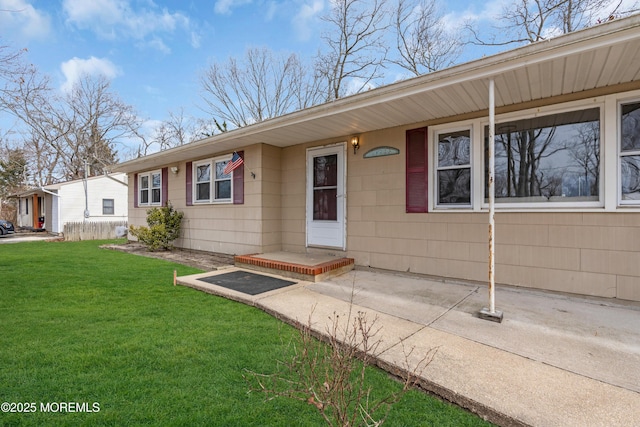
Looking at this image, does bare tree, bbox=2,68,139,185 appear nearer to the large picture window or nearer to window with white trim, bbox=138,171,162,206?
window with white trim, bbox=138,171,162,206

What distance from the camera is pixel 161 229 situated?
7.96 metres

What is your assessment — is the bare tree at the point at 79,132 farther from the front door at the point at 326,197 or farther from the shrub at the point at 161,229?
the front door at the point at 326,197

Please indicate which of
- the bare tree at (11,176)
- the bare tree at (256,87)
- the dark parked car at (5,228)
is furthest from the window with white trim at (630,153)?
the bare tree at (11,176)

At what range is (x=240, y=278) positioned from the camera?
15.9 ft

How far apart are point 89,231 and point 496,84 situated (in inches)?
588

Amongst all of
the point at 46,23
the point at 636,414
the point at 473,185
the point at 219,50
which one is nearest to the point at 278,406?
the point at 636,414

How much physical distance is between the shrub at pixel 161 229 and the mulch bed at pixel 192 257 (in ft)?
0.87

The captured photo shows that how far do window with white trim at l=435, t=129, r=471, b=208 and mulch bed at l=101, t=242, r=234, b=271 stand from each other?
436 centimetres

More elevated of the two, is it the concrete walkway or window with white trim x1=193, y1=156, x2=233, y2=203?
window with white trim x1=193, y1=156, x2=233, y2=203

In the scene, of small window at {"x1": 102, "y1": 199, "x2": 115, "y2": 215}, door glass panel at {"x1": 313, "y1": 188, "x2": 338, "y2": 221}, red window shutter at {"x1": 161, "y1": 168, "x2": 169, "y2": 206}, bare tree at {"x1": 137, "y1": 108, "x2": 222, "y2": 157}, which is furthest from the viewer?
bare tree at {"x1": 137, "y1": 108, "x2": 222, "y2": 157}

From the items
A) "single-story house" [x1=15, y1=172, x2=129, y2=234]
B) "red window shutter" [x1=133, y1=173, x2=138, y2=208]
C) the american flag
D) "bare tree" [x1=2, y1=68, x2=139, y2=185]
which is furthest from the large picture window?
"bare tree" [x1=2, y1=68, x2=139, y2=185]

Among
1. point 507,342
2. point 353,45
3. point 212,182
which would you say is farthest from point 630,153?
point 353,45

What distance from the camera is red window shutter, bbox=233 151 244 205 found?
265 inches

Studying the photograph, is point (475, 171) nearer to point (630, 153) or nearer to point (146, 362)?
point (630, 153)
